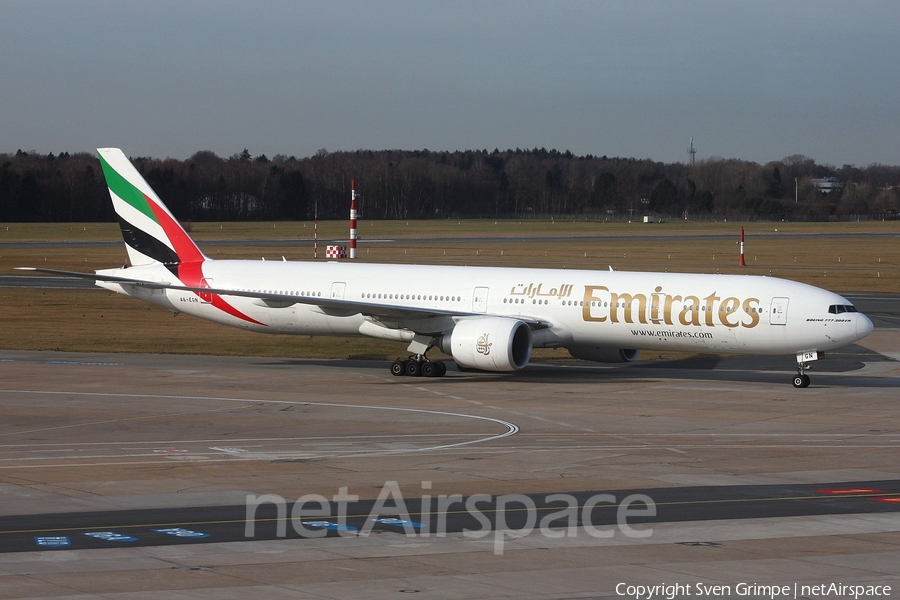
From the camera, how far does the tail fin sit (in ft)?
140

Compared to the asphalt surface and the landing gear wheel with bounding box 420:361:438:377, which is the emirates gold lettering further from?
the asphalt surface

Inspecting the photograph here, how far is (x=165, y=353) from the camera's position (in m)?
44.0

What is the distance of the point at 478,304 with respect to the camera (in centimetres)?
3772

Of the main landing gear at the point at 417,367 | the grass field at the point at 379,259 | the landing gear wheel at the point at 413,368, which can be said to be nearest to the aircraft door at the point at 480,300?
the main landing gear at the point at 417,367

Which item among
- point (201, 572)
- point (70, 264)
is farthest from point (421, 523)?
point (70, 264)

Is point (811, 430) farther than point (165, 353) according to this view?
No

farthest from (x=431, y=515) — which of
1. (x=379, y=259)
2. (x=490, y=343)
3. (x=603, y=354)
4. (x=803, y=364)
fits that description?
(x=379, y=259)

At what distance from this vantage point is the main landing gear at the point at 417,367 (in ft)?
123

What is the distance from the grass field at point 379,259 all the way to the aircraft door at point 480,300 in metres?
6.70

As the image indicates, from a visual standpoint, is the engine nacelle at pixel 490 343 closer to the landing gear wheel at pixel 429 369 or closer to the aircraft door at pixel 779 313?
the landing gear wheel at pixel 429 369

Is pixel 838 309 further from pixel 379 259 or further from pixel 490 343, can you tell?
pixel 379 259

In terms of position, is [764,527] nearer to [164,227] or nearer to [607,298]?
[607,298]

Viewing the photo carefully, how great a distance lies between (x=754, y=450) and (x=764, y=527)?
7797mm

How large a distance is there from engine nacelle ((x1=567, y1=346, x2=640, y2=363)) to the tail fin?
1527cm
